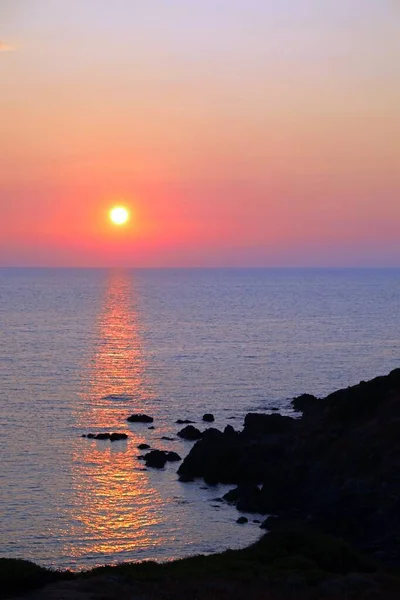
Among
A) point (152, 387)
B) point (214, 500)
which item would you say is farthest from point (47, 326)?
point (214, 500)

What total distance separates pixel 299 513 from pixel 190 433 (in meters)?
21.3

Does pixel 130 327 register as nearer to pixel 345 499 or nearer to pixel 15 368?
pixel 15 368

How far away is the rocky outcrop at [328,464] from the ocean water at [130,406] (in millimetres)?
2740

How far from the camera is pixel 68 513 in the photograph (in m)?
50.8

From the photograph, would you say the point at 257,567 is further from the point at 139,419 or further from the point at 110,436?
the point at 139,419

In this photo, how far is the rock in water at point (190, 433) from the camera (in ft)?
232

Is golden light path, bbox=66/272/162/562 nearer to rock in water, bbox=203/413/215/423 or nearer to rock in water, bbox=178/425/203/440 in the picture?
rock in water, bbox=178/425/203/440

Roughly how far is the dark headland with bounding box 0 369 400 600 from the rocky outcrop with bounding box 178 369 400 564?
0.08 metres

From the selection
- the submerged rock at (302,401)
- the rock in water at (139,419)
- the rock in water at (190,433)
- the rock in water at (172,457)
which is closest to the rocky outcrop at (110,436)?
the rock in water at (190,433)

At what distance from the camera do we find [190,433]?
7088 centimetres

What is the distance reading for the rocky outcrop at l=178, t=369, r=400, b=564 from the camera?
4694 centimetres

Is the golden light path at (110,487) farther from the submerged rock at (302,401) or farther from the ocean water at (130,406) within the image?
the submerged rock at (302,401)

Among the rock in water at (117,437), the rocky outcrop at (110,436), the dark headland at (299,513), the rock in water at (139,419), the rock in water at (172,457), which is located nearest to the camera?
the dark headland at (299,513)

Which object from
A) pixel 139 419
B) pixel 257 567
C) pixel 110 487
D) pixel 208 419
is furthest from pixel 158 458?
pixel 257 567
